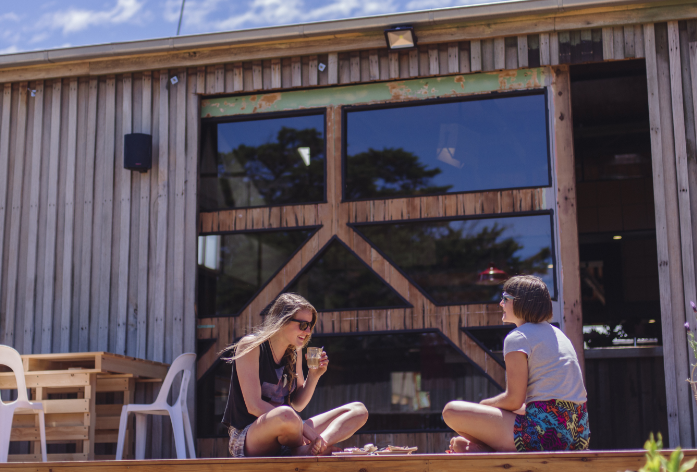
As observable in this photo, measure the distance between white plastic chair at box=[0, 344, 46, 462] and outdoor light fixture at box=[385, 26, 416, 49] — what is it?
3.94m

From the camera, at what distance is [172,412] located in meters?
5.88

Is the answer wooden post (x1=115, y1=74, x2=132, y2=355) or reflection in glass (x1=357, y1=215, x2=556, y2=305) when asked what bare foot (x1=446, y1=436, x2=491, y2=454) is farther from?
wooden post (x1=115, y1=74, x2=132, y2=355)

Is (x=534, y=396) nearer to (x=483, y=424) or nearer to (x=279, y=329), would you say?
(x=483, y=424)

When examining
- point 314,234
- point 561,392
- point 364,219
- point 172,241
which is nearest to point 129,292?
point 172,241

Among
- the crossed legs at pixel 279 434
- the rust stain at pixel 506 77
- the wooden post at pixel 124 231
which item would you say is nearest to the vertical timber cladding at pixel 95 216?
the wooden post at pixel 124 231

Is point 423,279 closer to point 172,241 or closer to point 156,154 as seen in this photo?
point 172,241

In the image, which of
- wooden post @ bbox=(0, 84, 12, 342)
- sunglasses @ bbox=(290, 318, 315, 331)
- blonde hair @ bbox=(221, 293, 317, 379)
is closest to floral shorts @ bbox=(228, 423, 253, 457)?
blonde hair @ bbox=(221, 293, 317, 379)

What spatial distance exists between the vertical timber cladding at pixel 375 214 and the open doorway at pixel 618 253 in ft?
3.83

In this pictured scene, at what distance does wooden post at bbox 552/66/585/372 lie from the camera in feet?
20.2

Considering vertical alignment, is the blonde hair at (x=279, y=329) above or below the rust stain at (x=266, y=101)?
below

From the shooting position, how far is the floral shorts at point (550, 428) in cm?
340

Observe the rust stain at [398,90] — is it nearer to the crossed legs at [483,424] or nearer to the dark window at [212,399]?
the dark window at [212,399]

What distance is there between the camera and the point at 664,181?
6.12 metres

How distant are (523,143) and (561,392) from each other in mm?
3545
